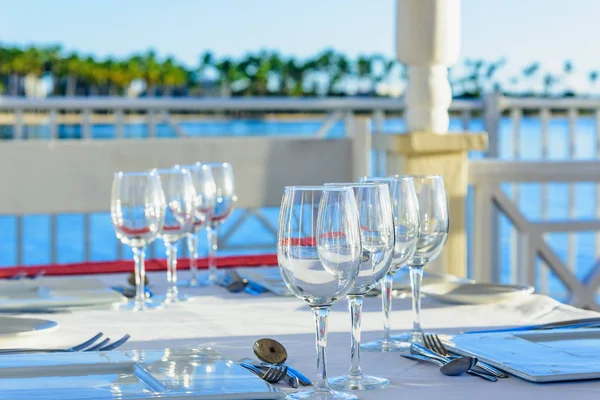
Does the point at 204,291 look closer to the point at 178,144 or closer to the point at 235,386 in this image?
the point at 235,386

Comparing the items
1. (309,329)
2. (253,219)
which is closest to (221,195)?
(309,329)

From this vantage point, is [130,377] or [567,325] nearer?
[130,377]

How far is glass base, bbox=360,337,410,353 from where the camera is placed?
3.14 ft

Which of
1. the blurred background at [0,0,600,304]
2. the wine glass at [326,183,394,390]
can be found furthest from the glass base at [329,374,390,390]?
the blurred background at [0,0,600,304]

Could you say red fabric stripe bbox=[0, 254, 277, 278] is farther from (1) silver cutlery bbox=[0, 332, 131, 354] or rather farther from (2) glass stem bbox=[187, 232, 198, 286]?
(1) silver cutlery bbox=[0, 332, 131, 354]

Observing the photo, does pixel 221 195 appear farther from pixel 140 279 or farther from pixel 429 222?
pixel 429 222

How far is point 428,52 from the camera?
8.29ft

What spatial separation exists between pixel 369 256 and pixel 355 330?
7 cm

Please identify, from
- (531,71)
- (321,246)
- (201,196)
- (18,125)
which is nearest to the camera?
(321,246)

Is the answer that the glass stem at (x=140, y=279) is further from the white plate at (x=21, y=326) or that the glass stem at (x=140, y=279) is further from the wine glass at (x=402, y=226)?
the wine glass at (x=402, y=226)

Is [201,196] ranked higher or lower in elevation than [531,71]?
lower

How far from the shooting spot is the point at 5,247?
44.7 feet

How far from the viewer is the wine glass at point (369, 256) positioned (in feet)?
2.59

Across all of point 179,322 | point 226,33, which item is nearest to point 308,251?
point 179,322
